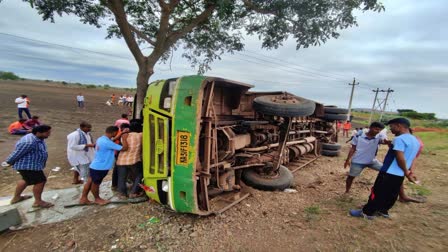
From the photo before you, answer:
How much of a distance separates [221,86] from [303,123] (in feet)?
12.5

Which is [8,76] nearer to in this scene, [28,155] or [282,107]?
[28,155]

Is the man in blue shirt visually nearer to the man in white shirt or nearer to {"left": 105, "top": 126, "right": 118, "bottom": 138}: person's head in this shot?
{"left": 105, "top": 126, "right": 118, "bottom": 138}: person's head

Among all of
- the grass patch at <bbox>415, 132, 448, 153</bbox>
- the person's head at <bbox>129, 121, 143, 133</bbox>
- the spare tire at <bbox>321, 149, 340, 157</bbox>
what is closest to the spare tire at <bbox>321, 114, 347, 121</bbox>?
the spare tire at <bbox>321, 149, 340, 157</bbox>

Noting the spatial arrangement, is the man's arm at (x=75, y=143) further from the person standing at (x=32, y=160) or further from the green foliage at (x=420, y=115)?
the green foliage at (x=420, y=115)

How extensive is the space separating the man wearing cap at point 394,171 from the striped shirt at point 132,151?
3575mm

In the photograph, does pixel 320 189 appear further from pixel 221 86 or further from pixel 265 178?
pixel 221 86

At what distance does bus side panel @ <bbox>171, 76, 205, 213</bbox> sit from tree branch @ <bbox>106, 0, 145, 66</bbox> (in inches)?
132

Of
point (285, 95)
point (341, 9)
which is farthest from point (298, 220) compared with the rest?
point (341, 9)

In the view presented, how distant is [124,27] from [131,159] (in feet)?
11.7

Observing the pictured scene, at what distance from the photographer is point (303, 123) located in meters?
7.28

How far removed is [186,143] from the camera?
3.15 m

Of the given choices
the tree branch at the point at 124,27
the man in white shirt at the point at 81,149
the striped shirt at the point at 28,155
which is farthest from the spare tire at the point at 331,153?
the striped shirt at the point at 28,155

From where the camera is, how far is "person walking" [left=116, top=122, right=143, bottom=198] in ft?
Result: 13.1

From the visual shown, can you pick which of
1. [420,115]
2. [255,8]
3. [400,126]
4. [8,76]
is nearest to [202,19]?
[255,8]
